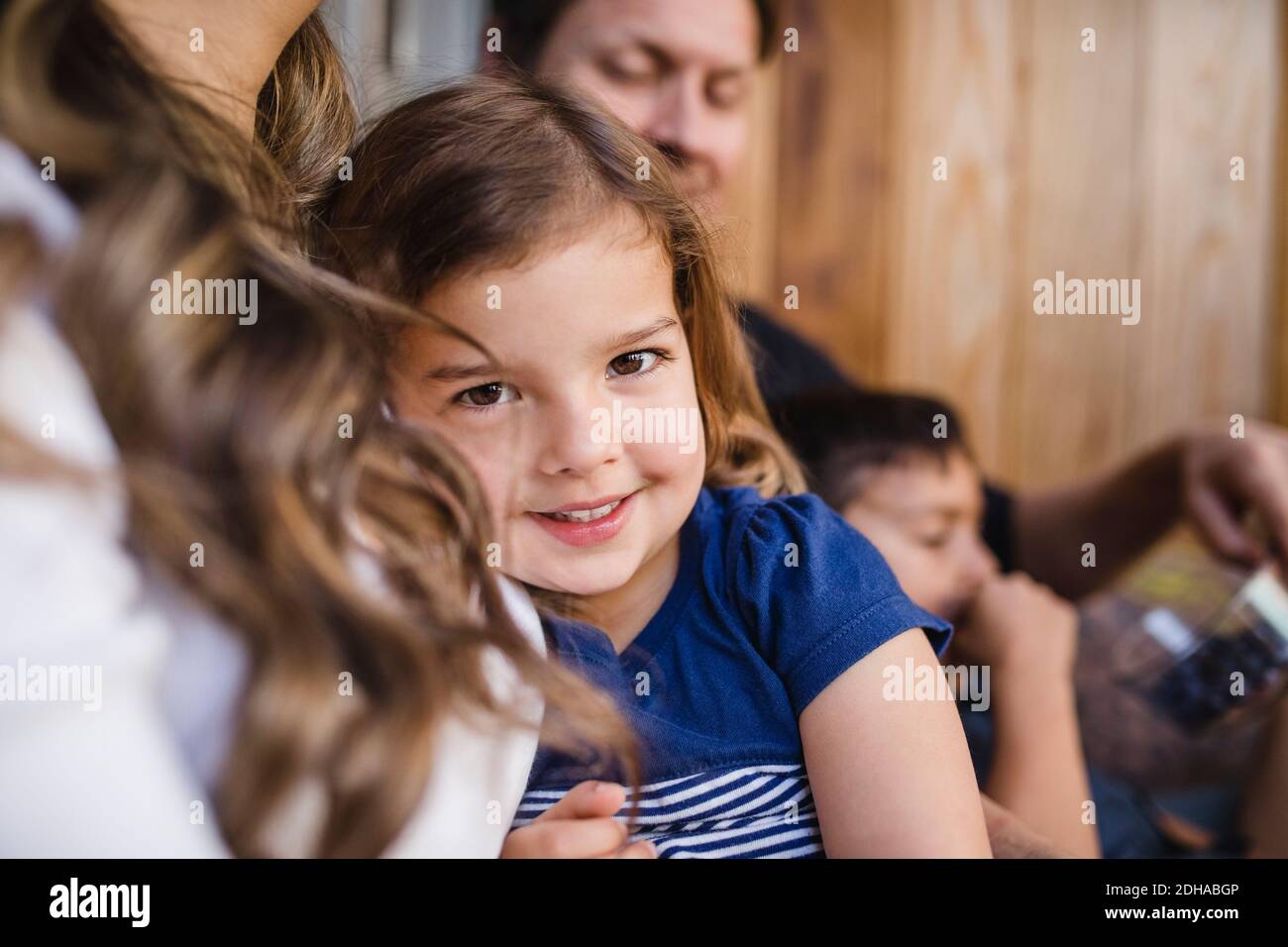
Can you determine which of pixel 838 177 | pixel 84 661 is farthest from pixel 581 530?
pixel 838 177

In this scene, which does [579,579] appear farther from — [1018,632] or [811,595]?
[1018,632]

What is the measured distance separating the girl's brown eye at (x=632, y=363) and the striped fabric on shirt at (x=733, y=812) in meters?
0.25

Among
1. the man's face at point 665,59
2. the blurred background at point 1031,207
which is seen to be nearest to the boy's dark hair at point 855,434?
the man's face at point 665,59

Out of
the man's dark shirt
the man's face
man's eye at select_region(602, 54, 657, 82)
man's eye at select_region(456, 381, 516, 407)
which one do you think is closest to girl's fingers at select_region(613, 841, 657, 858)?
man's eye at select_region(456, 381, 516, 407)

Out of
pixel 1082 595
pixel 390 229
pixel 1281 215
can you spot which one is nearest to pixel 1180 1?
pixel 1281 215

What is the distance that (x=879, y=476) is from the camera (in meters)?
1.13

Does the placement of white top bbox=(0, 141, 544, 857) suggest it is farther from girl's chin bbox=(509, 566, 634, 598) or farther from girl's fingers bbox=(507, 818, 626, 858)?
girl's chin bbox=(509, 566, 634, 598)

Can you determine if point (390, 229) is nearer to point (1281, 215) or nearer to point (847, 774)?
point (847, 774)

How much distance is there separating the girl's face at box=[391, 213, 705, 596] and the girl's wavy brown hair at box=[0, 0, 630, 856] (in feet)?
0.42

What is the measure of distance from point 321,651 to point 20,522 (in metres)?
0.13

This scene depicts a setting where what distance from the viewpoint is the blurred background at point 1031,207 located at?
208cm

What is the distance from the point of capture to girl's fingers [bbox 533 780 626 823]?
24.6 inches

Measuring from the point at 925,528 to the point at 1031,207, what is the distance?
1240 mm

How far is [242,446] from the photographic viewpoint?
507 millimetres
